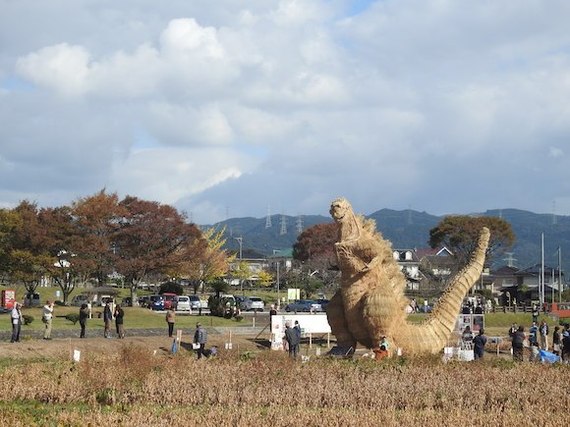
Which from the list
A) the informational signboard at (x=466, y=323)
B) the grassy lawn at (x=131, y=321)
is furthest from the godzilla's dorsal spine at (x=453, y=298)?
the grassy lawn at (x=131, y=321)

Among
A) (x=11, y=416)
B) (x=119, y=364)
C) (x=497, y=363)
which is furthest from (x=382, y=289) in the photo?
(x=11, y=416)

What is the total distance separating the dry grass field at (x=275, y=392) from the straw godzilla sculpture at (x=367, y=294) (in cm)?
424

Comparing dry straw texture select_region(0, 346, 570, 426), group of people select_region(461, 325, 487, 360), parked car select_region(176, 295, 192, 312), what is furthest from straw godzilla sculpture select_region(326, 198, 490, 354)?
parked car select_region(176, 295, 192, 312)

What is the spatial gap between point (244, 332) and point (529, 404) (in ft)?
85.9

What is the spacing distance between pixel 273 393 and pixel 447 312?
12417 mm

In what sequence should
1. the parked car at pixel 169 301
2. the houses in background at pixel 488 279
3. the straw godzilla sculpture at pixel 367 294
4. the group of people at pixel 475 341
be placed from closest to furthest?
1. the straw godzilla sculpture at pixel 367 294
2. the group of people at pixel 475 341
3. the parked car at pixel 169 301
4. the houses in background at pixel 488 279

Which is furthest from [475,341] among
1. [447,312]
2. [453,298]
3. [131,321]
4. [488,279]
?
[488,279]

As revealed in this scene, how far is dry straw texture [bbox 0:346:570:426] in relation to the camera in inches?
496

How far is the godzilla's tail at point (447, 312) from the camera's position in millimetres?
25948

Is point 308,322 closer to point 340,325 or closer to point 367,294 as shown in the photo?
point 340,325

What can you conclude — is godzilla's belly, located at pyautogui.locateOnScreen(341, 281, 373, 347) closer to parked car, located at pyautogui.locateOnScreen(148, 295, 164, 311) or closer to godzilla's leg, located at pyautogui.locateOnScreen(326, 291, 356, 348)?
godzilla's leg, located at pyautogui.locateOnScreen(326, 291, 356, 348)

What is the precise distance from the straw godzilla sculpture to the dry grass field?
4.24 meters

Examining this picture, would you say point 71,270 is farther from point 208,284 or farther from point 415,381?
point 415,381

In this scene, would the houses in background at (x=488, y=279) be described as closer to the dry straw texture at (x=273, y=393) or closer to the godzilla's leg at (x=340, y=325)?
the godzilla's leg at (x=340, y=325)
